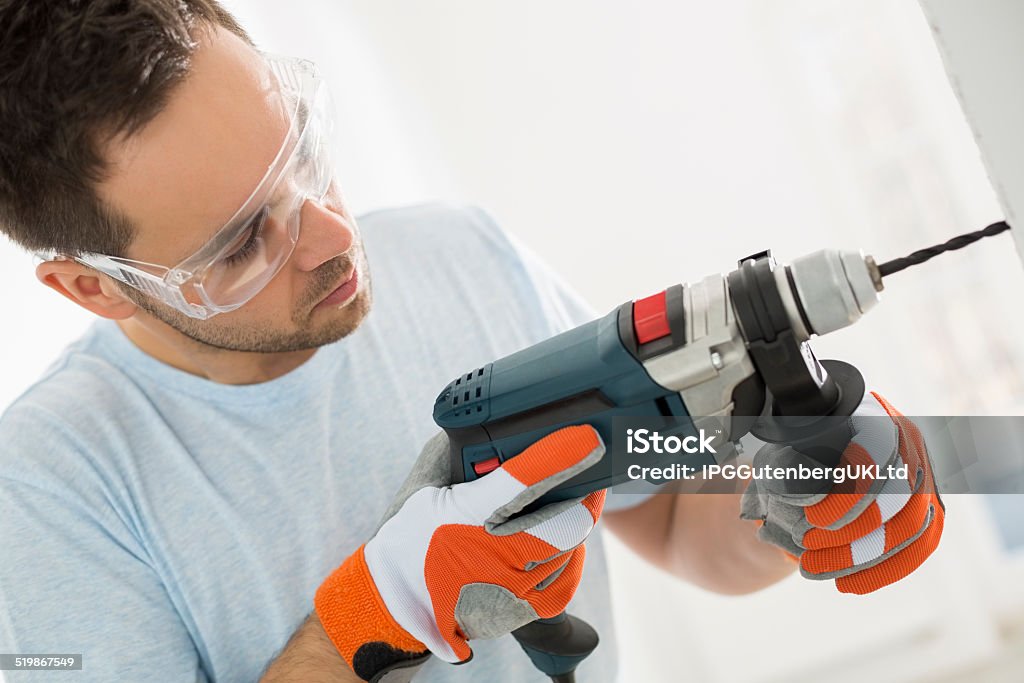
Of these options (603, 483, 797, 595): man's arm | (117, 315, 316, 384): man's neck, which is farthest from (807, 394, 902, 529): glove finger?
(117, 315, 316, 384): man's neck

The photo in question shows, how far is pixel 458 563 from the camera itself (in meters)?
0.85

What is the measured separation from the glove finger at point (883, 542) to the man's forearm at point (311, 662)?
56 centimetres

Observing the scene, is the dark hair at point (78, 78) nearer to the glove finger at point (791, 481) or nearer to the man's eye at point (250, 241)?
the man's eye at point (250, 241)

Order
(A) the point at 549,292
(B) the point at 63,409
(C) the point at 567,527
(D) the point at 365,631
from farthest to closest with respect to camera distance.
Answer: (A) the point at 549,292
(B) the point at 63,409
(D) the point at 365,631
(C) the point at 567,527

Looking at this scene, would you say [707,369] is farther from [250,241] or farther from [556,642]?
[250,241]

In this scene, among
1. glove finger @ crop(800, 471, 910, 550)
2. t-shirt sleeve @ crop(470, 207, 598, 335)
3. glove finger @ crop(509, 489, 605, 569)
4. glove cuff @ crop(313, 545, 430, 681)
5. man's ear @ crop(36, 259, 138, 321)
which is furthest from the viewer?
t-shirt sleeve @ crop(470, 207, 598, 335)

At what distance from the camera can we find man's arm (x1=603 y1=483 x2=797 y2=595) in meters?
1.05

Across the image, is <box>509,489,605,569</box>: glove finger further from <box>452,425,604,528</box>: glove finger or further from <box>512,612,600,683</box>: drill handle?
<box>512,612,600,683</box>: drill handle

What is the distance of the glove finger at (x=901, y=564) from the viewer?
2.40ft

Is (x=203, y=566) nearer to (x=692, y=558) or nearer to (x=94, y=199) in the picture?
(x=94, y=199)

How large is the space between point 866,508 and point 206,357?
857 mm

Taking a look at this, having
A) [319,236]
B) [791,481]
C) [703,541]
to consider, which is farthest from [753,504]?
[319,236]

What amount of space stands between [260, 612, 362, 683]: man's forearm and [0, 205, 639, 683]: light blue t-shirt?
0.09 meters

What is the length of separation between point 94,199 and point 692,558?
94cm
